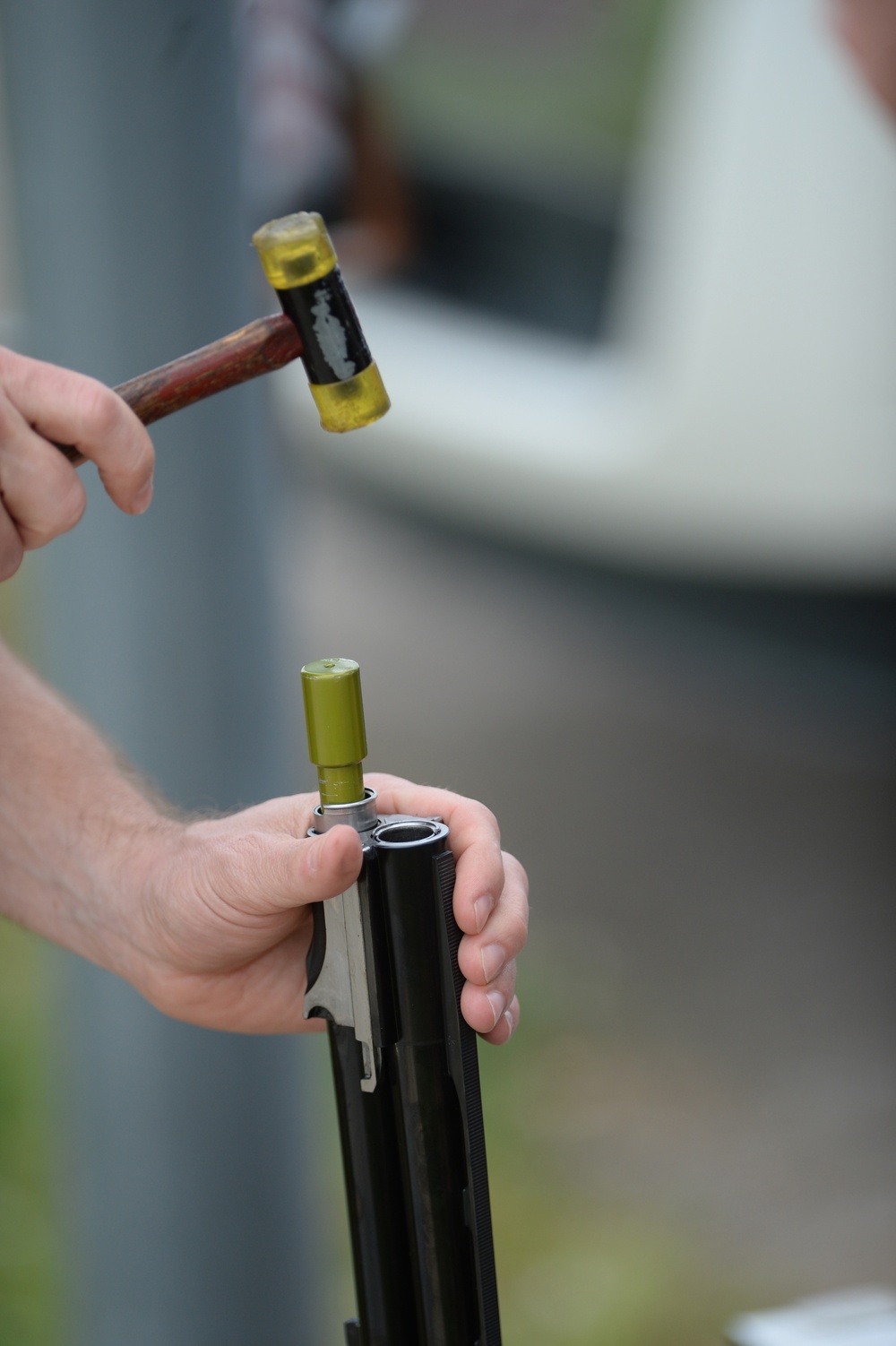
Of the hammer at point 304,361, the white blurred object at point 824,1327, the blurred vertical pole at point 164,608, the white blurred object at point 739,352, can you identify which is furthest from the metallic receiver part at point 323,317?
the white blurred object at point 739,352

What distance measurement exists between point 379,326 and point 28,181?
273cm

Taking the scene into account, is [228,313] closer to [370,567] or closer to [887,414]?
[887,414]

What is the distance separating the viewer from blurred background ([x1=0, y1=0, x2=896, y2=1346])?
215 centimetres

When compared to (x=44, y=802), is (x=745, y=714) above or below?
above

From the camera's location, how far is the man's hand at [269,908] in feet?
2.76

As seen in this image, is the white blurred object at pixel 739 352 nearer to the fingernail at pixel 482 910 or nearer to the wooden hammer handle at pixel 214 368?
the wooden hammer handle at pixel 214 368

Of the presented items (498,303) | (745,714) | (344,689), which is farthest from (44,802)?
(498,303)

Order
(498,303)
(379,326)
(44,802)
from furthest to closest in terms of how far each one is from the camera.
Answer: (379,326) → (498,303) → (44,802)

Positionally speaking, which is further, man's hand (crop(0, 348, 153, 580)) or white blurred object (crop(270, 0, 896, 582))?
white blurred object (crop(270, 0, 896, 582))

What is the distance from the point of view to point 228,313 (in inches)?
62.2

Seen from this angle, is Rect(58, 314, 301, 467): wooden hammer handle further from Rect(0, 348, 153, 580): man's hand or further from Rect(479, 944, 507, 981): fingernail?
Rect(479, 944, 507, 981): fingernail

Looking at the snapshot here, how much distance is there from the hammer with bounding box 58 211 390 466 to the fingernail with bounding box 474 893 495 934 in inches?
13.9

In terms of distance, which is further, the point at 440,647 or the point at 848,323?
the point at 440,647

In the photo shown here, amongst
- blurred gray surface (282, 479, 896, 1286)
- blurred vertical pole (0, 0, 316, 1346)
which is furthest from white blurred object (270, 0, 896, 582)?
blurred vertical pole (0, 0, 316, 1346)
